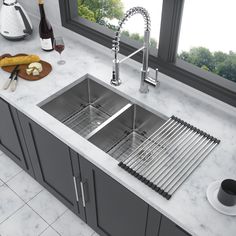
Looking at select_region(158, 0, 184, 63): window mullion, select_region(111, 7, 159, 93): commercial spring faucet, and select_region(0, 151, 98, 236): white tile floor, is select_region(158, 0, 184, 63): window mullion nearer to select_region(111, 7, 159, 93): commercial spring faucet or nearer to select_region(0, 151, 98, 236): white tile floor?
select_region(111, 7, 159, 93): commercial spring faucet

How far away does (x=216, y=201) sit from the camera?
1.24 m

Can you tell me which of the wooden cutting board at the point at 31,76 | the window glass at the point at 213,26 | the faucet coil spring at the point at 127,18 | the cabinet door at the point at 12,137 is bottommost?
the window glass at the point at 213,26

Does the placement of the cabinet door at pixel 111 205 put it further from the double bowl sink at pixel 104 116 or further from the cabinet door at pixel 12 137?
the cabinet door at pixel 12 137

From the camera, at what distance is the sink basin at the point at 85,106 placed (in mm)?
1837

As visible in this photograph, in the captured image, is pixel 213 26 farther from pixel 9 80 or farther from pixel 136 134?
pixel 9 80

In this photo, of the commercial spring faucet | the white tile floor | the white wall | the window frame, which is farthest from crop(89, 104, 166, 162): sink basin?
the white wall

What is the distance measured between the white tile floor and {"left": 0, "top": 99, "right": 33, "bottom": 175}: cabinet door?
138 millimetres

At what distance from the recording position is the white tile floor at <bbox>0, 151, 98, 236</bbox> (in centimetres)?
207

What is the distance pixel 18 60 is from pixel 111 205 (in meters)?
1.02

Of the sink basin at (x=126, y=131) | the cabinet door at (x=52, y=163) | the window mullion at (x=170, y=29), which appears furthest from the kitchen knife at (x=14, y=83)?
the window mullion at (x=170, y=29)

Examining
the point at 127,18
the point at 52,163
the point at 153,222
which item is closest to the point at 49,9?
the point at 127,18

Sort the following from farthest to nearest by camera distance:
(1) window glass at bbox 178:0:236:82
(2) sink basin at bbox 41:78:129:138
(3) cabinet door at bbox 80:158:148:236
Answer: (1) window glass at bbox 178:0:236:82
(2) sink basin at bbox 41:78:129:138
(3) cabinet door at bbox 80:158:148:236

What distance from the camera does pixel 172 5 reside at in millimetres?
1562

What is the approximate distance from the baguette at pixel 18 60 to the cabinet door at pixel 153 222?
3.78 ft
